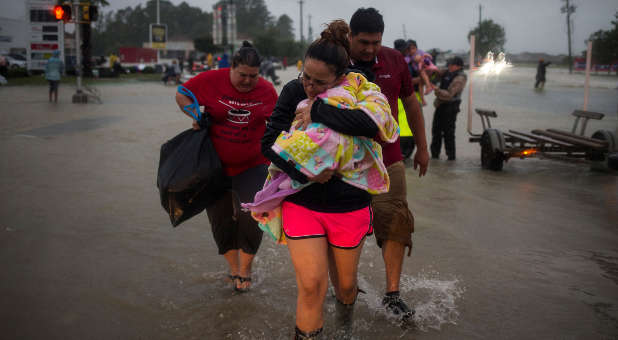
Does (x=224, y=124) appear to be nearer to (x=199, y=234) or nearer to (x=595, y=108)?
(x=199, y=234)

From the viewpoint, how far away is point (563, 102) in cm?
2198

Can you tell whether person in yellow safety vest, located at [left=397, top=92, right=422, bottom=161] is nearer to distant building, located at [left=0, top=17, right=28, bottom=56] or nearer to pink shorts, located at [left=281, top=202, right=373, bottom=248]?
pink shorts, located at [left=281, top=202, right=373, bottom=248]

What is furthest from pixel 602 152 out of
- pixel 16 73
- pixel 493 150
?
Answer: pixel 16 73

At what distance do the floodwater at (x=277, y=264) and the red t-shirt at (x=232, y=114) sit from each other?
1.09 m

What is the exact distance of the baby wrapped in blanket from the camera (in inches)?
97.5

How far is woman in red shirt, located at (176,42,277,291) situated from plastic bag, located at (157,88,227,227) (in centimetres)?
10

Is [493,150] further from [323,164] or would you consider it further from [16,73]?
[16,73]

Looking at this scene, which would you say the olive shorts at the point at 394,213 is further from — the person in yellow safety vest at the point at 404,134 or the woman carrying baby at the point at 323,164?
the person in yellow safety vest at the point at 404,134

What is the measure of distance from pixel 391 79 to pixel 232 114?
1196mm

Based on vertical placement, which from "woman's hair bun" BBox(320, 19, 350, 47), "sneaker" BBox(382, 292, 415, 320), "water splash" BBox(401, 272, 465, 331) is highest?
"woman's hair bun" BBox(320, 19, 350, 47)

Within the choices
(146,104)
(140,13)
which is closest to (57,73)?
(146,104)

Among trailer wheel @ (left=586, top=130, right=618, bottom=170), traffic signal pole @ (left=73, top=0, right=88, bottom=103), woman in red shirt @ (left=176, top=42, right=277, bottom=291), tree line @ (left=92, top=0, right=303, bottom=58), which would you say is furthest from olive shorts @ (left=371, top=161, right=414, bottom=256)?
tree line @ (left=92, top=0, right=303, bottom=58)

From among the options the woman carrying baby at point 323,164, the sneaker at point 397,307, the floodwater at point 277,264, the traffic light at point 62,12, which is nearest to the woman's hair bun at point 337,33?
the woman carrying baby at point 323,164

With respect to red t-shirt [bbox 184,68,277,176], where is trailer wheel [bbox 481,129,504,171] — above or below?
below
